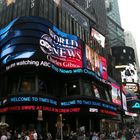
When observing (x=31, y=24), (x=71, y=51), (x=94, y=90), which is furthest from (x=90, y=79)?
(x=31, y=24)

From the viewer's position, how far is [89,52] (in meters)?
48.3

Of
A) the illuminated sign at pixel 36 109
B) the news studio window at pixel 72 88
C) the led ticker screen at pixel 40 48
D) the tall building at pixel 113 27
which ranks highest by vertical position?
the tall building at pixel 113 27

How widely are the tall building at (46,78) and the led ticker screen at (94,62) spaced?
1.21 feet

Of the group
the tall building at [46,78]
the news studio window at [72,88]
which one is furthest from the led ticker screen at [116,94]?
the news studio window at [72,88]

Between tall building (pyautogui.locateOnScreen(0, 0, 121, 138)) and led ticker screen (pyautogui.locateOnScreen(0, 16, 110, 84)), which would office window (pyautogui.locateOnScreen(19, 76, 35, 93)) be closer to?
tall building (pyautogui.locateOnScreen(0, 0, 121, 138))

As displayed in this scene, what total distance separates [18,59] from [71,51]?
10182 mm

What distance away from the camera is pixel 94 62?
162ft

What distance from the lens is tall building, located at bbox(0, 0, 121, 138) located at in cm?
3612

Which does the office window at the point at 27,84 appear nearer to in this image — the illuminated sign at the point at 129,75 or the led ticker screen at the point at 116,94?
the led ticker screen at the point at 116,94

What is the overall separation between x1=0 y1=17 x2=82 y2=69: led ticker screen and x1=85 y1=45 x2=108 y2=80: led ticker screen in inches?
109

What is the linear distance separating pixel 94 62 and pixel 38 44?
47.8 ft

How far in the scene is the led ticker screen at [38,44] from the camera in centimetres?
3728

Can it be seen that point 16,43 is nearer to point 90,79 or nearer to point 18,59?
point 18,59

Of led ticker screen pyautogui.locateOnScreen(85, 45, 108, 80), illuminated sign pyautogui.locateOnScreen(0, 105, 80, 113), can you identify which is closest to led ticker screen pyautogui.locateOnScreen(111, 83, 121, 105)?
led ticker screen pyautogui.locateOnScreen(85, 45, 108, 80)
